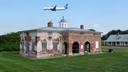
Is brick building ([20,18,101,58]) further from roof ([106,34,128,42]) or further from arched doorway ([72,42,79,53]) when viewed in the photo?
roof ([106,34,128,42])

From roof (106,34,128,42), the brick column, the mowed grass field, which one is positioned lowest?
the mowed grass field

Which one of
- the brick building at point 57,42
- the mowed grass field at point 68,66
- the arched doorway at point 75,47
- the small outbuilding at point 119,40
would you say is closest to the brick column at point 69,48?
the brick building at point 57,42

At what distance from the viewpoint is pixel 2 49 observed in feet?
225

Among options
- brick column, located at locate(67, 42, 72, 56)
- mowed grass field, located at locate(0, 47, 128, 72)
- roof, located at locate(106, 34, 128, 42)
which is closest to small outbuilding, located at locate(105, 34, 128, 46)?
roof, located at locate(106, 34, 128, 42)

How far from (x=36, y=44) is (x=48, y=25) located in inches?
298

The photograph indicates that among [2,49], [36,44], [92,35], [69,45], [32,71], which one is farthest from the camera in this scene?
[2,49]

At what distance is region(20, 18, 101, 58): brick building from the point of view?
46.9 meters

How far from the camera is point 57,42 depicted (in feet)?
161

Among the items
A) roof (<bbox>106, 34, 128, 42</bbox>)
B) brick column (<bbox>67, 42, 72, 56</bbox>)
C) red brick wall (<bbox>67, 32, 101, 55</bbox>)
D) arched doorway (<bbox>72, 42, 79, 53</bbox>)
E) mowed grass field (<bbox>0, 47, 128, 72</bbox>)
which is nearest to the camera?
mowed grass field (<bbox>0, 47, 128, 72</bbox>)

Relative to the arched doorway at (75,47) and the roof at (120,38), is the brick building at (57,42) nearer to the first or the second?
the arched doorway at (75,47)

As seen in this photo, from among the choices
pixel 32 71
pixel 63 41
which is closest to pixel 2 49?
pixel 63 41

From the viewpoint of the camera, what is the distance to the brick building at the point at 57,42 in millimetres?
46938

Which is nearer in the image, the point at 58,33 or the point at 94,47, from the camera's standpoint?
the point at 58,33

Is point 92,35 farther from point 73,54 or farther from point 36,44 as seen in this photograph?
point 36,44
